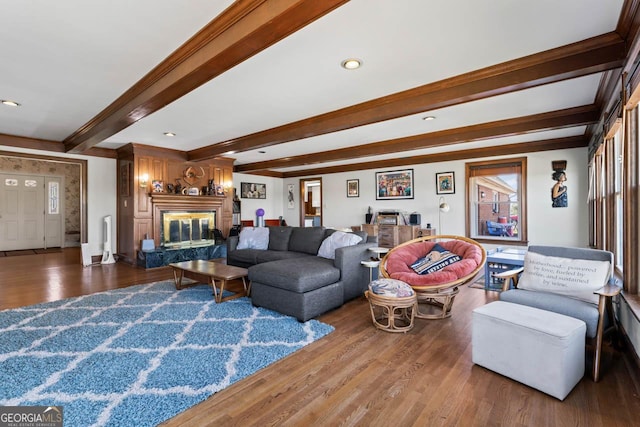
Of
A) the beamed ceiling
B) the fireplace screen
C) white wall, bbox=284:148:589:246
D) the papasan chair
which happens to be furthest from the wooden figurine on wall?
the fireplace screen

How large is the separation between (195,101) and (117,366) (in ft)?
9.58

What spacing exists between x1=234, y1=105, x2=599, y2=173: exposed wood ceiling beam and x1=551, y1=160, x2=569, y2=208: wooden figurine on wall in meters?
2.02

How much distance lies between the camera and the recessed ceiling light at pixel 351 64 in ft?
8.94

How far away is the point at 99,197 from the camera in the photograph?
6.70 metres

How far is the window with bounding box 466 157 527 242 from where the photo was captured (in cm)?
640

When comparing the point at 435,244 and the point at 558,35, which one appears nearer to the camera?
the point at 558,35

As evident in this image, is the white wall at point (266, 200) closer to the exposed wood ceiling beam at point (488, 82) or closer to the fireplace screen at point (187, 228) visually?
the fireplace screen at point (187, 228)

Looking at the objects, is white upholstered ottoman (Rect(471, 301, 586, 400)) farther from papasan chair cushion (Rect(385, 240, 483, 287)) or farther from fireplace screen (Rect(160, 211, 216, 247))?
fireplace screen (Rect(160, 211, 216, 247))

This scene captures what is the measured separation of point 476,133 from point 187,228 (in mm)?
6094

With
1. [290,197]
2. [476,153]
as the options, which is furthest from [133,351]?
[290,197]

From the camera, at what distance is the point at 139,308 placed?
3588 millimetres

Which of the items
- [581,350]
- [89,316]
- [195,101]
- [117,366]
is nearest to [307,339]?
[117,366]

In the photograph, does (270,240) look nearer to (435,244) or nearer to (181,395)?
(435,244)

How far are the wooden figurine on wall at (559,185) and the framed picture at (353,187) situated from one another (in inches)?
177
